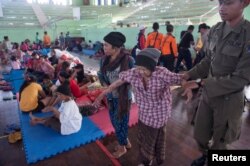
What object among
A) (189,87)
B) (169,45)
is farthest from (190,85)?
(169,45)

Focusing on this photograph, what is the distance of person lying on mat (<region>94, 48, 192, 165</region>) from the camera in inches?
74.3

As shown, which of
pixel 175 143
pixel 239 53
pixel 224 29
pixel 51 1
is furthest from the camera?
pixel 51 1

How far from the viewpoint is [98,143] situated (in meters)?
3.17

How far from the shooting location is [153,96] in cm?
198

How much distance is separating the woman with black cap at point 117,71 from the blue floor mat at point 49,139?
0.88 metres

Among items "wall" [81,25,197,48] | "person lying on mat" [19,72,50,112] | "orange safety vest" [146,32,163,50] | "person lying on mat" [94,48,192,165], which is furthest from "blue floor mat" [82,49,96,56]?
"person lying on mat" [94,48,192,165]

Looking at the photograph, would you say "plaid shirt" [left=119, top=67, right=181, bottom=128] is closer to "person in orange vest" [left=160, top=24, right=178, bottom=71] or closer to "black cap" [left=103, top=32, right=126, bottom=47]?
"black cap" [left=103, top=32, right=126, bottom=47]

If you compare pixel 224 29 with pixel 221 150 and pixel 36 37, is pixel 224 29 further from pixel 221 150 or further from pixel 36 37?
pixel 36 37

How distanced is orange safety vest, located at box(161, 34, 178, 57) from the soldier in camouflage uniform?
13.6ft

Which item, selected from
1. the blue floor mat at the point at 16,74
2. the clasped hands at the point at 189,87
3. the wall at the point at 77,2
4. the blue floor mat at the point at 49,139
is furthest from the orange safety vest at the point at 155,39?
the wall at the point at 77,2

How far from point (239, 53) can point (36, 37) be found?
1808 cm


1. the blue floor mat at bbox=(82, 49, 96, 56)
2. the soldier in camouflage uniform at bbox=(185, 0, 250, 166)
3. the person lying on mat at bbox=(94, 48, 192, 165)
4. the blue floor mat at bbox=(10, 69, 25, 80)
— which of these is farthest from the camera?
the blue floor mat at bbox=(82, 49, 96, 56)

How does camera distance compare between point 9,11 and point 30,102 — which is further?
point 9,11

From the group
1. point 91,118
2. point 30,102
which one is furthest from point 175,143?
point 30,102
